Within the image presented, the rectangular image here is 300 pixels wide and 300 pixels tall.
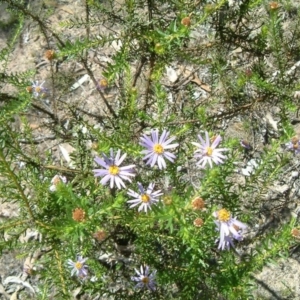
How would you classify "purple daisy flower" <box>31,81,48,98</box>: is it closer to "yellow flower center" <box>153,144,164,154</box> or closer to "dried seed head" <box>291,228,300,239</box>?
"yellow flower center" <box>153,144,164,154</box>

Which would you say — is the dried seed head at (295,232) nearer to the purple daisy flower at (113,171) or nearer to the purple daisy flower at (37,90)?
the purple daisy flower at (113,171)

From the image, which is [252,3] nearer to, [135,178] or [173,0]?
[173,0]

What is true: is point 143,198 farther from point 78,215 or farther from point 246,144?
point 246,144

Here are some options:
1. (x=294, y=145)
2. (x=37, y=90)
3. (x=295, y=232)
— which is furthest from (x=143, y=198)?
(x=37, y=90)

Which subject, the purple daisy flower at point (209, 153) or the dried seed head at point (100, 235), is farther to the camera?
the dried seed head at point (100, 235)

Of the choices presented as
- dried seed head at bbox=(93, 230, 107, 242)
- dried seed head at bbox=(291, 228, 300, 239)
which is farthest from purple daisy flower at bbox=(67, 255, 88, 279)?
dried seed head at bbox=(291, 228, 300, 239)

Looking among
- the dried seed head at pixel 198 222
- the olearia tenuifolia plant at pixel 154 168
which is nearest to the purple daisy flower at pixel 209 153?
the olearia tenuifolia plant at pixel 154 168
